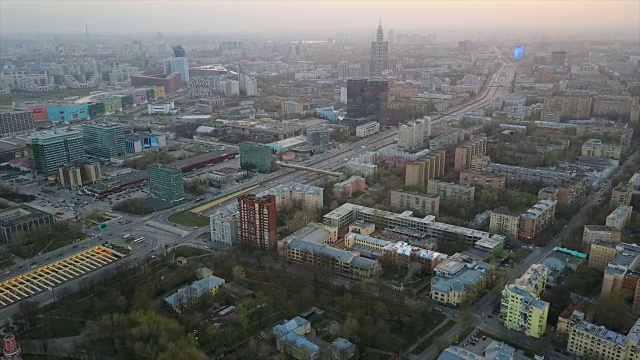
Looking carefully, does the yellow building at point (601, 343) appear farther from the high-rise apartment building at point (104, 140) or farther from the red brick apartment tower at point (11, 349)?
the high-rise apartment building at point (104, 140)

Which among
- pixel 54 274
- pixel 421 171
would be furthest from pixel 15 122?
pixel 421 171

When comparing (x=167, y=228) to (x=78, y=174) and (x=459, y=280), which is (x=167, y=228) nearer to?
(x=78, y=174)

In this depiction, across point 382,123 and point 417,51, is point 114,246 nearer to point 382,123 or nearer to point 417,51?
point 382,123

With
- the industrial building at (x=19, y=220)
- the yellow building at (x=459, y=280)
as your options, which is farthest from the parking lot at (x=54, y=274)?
the yellow building at (x=459, y=280)

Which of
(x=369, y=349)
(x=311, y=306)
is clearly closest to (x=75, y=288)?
(x=311, y=306)

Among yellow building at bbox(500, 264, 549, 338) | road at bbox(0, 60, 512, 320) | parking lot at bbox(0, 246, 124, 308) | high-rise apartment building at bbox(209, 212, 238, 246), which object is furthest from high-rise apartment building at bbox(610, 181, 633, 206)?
parking lot at bbox(0, 246, 124, 308)
